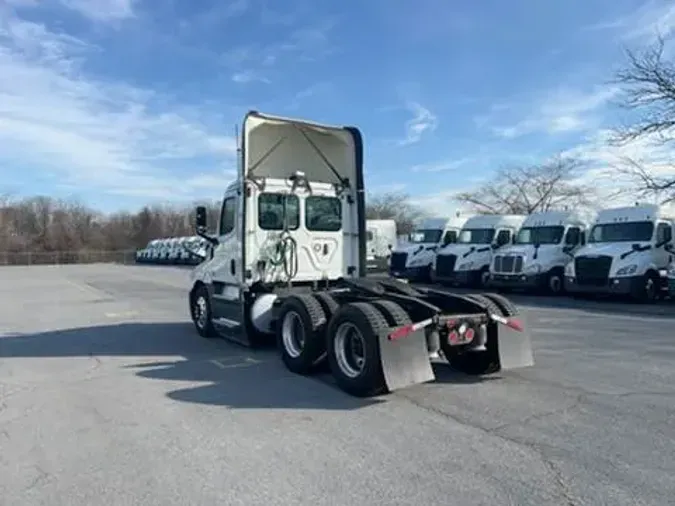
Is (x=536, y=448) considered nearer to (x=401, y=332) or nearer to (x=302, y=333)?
(x=401, y=332)

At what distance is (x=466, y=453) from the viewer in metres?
4.52

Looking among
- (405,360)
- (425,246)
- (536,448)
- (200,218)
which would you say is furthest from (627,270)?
(536,448)

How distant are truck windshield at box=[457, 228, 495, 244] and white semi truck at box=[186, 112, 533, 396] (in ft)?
45.2

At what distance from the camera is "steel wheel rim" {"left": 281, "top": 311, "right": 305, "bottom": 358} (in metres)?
7.75

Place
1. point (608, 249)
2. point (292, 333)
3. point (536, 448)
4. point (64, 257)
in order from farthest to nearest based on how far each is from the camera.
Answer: point (64, 257)
point (608, 249)
point (292, 333)
point (536, 448)

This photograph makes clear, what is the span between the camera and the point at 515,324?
696 centimetres

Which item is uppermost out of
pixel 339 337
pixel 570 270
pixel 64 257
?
pixel 64 257

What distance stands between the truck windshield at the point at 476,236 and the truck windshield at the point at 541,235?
5.97ft

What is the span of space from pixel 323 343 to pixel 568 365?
3258 millimetres

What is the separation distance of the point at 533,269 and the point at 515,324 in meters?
13.5

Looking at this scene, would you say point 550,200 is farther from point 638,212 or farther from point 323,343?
point 323,343

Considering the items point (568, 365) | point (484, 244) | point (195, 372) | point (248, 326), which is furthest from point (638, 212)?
point (195, 372)

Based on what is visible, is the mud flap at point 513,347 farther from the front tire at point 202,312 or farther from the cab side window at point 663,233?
the cab side window at point 663,233

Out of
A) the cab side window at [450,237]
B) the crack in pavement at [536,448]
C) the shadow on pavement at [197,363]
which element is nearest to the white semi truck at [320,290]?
the shadow on pavement at [197,363]
